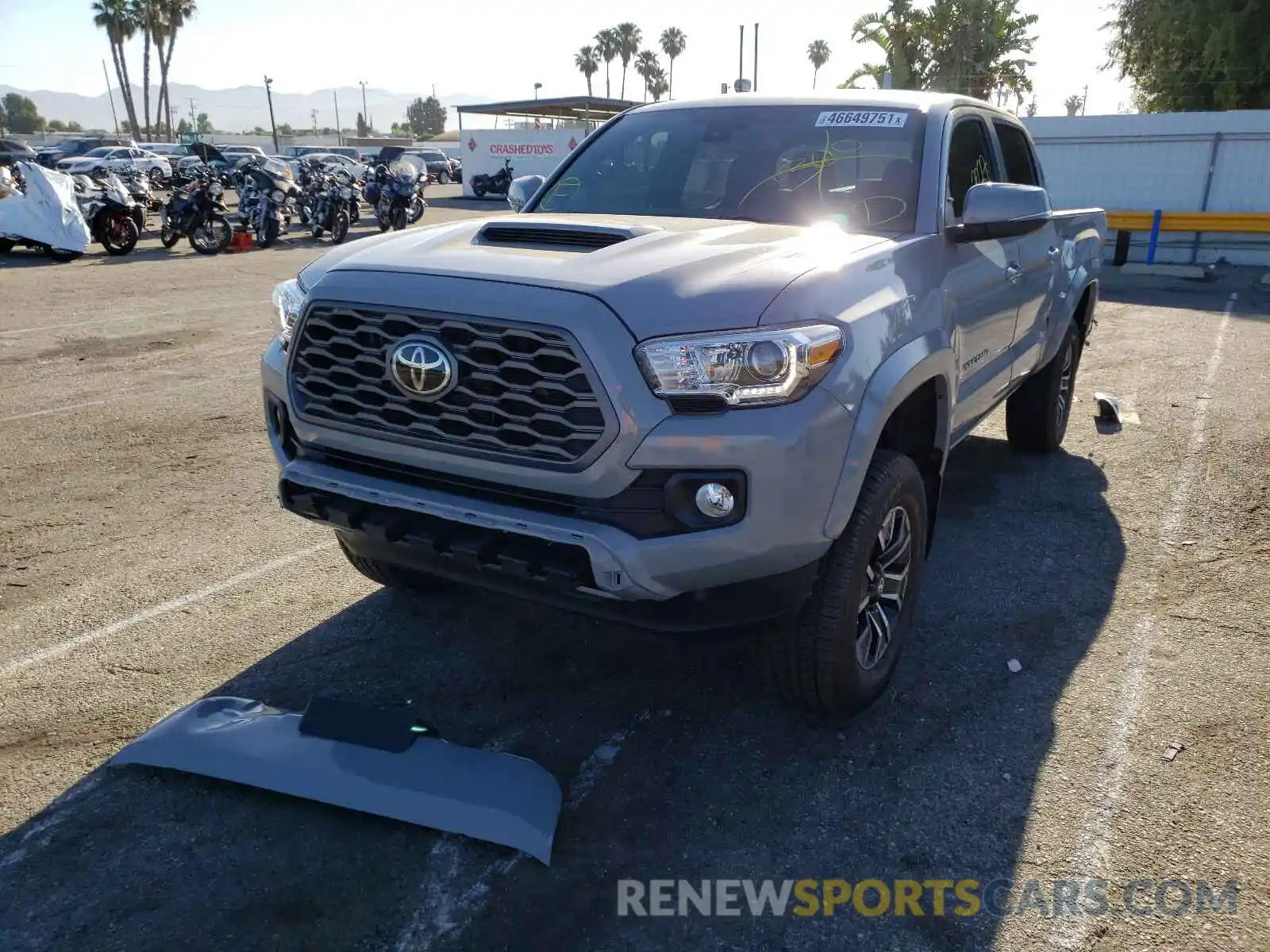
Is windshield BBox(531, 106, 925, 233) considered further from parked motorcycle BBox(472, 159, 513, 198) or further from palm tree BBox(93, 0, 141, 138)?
palm tree BBox(93, 0, 141, 138)

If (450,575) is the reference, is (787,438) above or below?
above

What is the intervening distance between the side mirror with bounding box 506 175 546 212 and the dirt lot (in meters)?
1.88

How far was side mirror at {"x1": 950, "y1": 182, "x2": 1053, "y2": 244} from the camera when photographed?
345 centimetres

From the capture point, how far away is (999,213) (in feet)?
11.3

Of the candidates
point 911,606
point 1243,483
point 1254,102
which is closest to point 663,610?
point 911,606

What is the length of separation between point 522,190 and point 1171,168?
709 inches

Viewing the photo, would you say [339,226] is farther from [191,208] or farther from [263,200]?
[191,208]

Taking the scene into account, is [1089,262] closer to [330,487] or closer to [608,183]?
[608,183]

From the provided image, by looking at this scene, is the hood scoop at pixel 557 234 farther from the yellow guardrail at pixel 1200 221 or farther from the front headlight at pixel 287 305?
the yellow guardrail at pixel 1200 221

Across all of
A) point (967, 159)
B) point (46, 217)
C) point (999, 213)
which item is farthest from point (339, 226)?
point (999, 213)

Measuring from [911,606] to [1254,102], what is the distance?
26791mm

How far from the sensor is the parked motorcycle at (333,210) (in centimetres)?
1925

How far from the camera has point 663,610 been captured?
8.42 feet

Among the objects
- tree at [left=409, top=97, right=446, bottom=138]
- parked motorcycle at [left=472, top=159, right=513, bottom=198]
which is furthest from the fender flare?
tree at [left=409, top=97, right=446, bottom=138]
